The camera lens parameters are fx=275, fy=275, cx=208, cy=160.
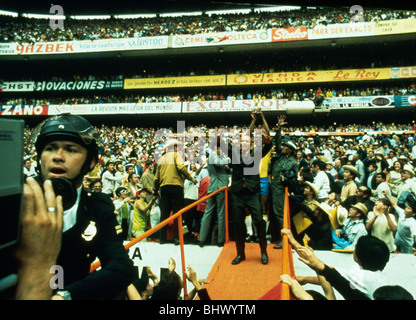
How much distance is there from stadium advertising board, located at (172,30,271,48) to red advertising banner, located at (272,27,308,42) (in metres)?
0.50

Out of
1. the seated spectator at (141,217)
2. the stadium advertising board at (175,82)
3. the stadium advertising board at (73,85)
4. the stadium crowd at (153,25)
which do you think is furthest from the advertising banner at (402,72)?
the seated spectator at (141,217)

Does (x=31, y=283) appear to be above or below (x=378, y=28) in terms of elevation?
below

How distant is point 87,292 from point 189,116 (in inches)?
845

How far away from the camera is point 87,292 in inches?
31.6

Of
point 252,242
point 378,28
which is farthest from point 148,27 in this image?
point 252,242

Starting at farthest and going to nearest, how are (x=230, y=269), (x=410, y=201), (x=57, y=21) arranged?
(x=57, y=21)
(x=410, y=201)
(x=230, y=269)

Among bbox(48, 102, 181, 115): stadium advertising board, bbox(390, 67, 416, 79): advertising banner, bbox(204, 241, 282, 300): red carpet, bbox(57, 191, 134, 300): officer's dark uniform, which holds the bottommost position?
bbox(204, 241, 282, 300): red carpet

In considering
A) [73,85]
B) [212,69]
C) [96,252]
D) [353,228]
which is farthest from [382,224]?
[73,85]

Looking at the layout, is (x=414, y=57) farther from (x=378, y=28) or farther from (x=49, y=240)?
(x=49, y=240)

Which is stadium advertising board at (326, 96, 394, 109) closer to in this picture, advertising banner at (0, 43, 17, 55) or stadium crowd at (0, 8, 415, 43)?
stadium crowd at (0, 8, 415, 43)

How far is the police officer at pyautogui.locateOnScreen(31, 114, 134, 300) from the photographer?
0.89m

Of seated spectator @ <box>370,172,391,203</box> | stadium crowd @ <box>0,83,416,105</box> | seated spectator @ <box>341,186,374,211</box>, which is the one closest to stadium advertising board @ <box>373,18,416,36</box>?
stadium crowd @ <box>0,83,416,105</box>

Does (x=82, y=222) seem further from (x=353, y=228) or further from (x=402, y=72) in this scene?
(x=402, y=72)

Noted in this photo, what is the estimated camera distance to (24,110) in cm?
2120
